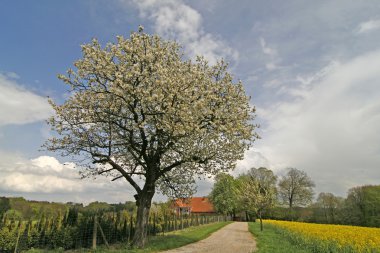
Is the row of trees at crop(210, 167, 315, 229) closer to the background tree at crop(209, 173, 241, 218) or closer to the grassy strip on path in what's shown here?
the background tree at crop(209, 173, 241, 218)

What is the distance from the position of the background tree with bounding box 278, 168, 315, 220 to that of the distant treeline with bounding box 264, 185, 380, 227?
516cm

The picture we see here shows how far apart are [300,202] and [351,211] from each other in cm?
2532

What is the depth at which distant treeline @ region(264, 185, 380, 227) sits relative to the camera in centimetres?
5784

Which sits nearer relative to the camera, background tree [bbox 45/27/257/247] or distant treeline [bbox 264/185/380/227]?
background tree [bbox 45/27/257/247]

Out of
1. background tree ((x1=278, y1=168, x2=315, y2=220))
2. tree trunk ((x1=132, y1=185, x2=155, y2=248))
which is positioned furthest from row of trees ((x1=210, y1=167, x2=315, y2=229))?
tree trunk ((x1=132, y1=185, x2=155, y2=248))

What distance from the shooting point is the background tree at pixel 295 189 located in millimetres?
87688

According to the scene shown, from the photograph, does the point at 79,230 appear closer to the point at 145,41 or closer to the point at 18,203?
the point at 18,203

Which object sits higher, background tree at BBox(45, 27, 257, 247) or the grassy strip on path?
background tree at BBox(45, 27, 257, 247)

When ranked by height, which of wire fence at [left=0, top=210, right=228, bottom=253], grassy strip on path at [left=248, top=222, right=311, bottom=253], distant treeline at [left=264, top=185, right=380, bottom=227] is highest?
distant treeline at [left=264, top=185, right=380, bottom=227]

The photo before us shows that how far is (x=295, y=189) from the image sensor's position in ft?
295

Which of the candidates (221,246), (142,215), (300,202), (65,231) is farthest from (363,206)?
(65,231)

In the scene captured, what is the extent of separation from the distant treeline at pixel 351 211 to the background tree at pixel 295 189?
5.16 m

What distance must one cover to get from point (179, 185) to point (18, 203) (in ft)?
39.3

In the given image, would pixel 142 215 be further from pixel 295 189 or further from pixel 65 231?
pixel 295 189
